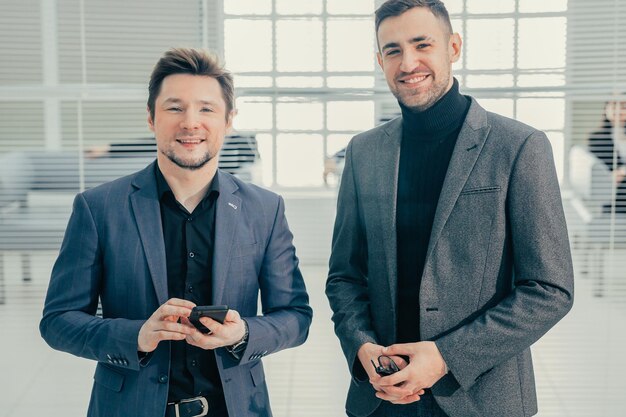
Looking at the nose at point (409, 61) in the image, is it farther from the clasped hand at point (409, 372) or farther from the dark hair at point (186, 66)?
the clasped hand at point (409, 372)

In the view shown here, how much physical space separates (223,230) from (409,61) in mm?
623

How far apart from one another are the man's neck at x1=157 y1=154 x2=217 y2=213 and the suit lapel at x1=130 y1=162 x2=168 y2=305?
47 mm

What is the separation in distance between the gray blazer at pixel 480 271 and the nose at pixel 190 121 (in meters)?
0.47

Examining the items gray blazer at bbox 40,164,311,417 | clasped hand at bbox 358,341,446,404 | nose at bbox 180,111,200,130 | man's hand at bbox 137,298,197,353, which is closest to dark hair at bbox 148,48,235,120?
nose at bbox 180,111,200,130

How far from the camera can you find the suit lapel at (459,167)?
2049mm

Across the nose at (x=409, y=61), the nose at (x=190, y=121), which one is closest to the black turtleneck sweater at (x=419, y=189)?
the nose at (x=409, y=61)

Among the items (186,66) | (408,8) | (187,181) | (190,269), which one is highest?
(408,8)

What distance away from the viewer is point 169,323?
193cm

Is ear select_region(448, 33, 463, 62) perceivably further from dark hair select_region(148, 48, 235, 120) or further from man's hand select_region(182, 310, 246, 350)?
man's hand select_region(182, 310, 246, 350)

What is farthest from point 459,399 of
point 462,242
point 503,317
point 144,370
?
point 144,370

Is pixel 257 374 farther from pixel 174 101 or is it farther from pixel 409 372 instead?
pixel 174 101

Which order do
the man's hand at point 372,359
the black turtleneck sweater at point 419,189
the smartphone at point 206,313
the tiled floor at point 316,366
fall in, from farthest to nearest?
the tiled floor at point 316,366
the black turtleneck sweater at point 419,189
the man's hand at point 372,359
the smartphone at point 206,313

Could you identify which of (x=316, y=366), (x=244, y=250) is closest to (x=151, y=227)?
(x=244, y=250)

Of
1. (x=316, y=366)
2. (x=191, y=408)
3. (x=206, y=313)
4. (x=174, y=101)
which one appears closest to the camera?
(x=206, y=313)
